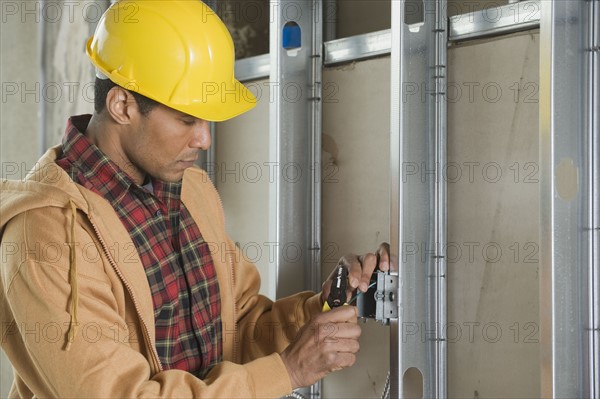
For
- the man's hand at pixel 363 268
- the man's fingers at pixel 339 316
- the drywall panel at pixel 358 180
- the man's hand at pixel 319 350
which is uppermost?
the drywall panel at pixel 358 180

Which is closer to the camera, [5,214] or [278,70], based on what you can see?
[5,214]

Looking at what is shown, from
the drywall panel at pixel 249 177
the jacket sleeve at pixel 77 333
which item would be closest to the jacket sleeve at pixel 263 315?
the jacket sleeve at pixel 77 333

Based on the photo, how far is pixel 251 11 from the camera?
2752 millimetres

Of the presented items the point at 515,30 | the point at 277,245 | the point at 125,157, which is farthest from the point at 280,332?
the point at 515,30

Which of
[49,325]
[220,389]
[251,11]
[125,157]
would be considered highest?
[251,11]

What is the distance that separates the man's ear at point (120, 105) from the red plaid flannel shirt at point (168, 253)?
0.09 metres

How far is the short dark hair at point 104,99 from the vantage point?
1.69 metres

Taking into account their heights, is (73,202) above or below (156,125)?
below

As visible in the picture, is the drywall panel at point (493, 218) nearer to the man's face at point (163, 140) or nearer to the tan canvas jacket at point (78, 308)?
the tan canvas jacket at point (78, 308)

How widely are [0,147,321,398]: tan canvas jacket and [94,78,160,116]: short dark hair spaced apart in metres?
0.15

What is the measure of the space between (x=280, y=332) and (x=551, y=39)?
94 cm

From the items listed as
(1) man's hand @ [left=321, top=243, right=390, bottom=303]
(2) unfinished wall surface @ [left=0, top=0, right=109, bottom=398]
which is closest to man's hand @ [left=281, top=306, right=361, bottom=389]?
(1) man's hand @ [left=321, top=243, right=390, bottom=303]

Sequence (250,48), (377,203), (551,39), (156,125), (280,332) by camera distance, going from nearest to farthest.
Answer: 1. (551,39)
2. (156,125)
3. (280,332)
4. (377,203)
5. (250,48)

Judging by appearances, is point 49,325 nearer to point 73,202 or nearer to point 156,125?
point 73,202
